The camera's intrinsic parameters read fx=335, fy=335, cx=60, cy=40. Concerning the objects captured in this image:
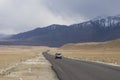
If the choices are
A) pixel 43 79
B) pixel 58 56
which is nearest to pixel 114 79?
pixel 43 79

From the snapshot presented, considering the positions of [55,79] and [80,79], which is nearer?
[80,79]

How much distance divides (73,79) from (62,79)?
0.99 m

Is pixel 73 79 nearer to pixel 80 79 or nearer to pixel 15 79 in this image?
pixel 80 79

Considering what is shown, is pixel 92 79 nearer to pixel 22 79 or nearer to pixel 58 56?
pixel 22 79

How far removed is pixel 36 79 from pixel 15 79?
5.73ft

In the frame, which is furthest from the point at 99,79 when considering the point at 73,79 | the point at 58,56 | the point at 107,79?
the point at 58,56

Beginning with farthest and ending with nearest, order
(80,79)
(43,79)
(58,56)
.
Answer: (58,56)
(43,79)
(80,79)

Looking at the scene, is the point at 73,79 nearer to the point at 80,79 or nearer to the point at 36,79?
the point at 80,79

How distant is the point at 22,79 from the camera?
2584cm

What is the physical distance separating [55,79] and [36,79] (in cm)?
157

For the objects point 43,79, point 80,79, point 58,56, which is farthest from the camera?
point 58,56

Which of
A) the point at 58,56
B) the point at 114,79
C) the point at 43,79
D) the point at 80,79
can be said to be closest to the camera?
the point at 114,79

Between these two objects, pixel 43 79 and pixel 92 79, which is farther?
pixel 43 79

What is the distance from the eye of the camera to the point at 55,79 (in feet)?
88.7
